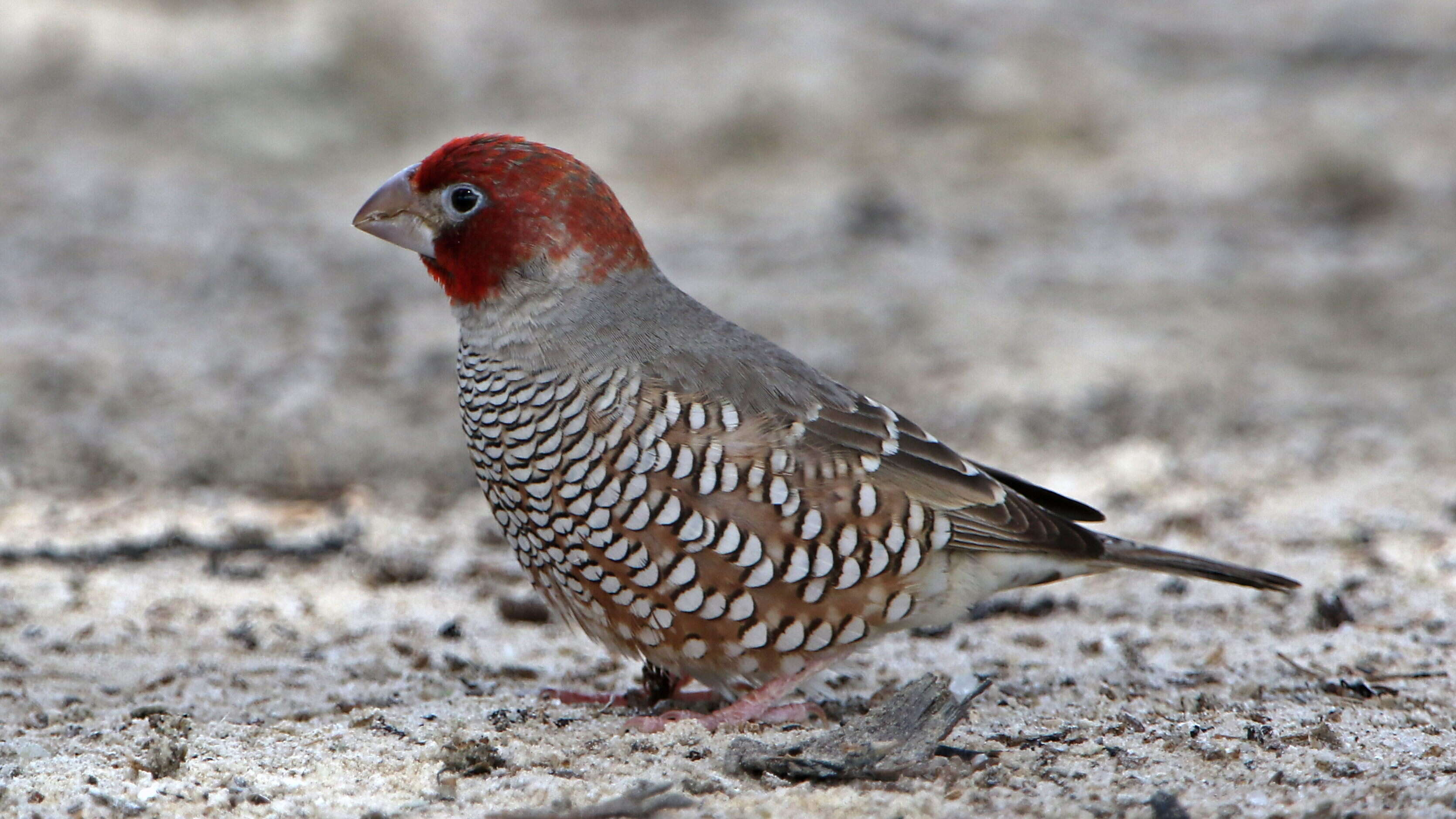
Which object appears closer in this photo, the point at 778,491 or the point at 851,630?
the point at 778,491

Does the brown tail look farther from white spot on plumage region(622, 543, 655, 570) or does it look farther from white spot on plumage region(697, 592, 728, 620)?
white spot on plumage region(622, 543, 655, 570)

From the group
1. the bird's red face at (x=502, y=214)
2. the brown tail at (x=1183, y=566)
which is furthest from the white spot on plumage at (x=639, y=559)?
the brown tail at (x=1183, y=566)

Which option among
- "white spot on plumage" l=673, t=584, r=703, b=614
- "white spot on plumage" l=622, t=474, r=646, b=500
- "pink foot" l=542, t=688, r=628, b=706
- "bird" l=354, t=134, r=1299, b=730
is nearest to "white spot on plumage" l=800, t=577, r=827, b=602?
"bird" l=354, t=134, r=1299, b=730

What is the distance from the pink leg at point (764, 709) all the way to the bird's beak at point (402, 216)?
1383mm

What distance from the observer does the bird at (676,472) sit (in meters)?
3.35

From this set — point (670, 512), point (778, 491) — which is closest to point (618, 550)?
point (670, 512)

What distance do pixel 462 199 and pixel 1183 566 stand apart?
2.19m

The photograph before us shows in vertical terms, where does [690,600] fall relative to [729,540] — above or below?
below

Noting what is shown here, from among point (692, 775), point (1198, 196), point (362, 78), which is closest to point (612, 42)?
point (362, 78)

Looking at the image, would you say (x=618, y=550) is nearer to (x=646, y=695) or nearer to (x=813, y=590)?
(x=813, y=590)

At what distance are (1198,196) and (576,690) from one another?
6.64 meters

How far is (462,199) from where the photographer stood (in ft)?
12.0

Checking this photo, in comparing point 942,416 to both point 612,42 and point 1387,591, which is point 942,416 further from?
point 612,42

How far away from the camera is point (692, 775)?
3.00 m
